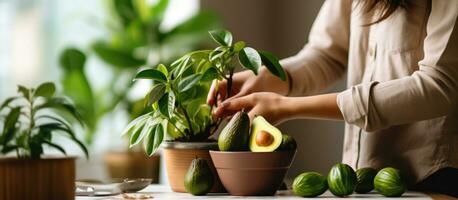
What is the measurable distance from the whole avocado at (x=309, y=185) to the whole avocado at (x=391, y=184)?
96 mm

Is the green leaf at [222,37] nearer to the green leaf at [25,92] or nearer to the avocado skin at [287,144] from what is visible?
the avocado skin at [287,144]

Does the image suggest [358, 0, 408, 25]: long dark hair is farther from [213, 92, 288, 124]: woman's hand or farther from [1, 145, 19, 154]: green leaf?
[1, 145, 19, 154]: green leaf

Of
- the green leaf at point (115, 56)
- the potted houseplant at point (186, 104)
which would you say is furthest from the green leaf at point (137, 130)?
the green leaf at point (115, 56)

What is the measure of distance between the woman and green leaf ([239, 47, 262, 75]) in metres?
0.10

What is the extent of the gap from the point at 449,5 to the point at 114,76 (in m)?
2.33

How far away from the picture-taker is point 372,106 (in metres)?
1.29

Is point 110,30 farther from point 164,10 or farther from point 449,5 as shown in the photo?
point 449,5

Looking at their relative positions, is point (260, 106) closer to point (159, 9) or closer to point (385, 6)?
point (385, 6)

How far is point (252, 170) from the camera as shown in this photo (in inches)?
48.5

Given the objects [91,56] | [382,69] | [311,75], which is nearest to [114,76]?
[91,56]

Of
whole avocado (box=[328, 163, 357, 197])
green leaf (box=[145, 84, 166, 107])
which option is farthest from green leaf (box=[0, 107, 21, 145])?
whole avocado (box=[328, 163, 357, 197])

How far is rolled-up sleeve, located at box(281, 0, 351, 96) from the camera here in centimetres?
167

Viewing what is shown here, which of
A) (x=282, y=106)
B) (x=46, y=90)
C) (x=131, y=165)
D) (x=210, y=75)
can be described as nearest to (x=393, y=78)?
(x=282, y=106)

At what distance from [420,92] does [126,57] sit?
2.24 metres
